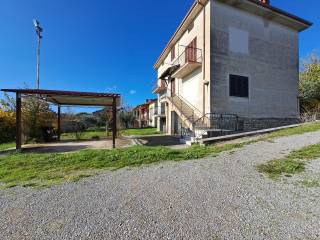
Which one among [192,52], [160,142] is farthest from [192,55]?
[160,142]

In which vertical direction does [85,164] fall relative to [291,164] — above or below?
below

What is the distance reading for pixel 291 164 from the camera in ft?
17.3

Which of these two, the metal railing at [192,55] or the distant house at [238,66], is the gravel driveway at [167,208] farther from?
the metal railing at [192,55]

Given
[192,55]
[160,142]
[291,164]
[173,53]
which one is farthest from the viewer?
[173,53]

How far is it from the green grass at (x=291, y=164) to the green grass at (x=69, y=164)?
82.7 inches

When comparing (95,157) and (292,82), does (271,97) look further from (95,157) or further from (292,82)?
(95,157)

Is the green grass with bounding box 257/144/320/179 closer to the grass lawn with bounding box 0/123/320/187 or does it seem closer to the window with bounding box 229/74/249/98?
the grass lawn with bounding box 0/123/320/187

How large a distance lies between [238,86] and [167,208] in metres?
11.5

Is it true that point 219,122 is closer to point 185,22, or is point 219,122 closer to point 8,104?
point 185,22

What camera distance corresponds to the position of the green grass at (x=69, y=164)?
508 centimetres

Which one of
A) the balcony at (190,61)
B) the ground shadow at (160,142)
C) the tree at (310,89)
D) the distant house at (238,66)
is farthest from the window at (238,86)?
the tree at (310,89)

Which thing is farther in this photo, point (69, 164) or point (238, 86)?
point (238, 86)

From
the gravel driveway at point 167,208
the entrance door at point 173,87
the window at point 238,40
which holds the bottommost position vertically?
the gravel driveway at point 167,208

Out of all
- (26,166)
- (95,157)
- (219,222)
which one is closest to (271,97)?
(95,157)
